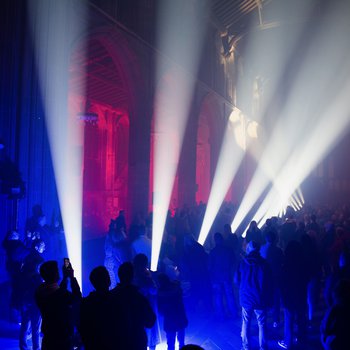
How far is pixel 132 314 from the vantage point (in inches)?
112

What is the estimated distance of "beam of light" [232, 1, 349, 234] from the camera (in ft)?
75.6

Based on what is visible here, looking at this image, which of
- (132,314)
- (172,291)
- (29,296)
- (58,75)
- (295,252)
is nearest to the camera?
(132,314)

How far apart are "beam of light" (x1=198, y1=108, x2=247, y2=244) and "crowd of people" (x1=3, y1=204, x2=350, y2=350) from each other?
8.06 metres

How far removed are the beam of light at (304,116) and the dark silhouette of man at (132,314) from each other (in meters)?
19.2

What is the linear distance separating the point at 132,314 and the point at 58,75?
5.31 metres

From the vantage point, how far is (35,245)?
465 centimetres

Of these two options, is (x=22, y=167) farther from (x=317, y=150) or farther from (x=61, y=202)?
(x=317, y=150)

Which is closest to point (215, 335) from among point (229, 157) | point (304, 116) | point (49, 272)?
point (49, 272)

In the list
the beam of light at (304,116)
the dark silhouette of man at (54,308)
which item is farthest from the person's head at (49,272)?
the beam of light at (304,116)

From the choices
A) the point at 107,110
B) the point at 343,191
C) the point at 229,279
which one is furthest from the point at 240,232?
the point at 343,191

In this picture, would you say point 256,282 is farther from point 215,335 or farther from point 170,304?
point 215,335

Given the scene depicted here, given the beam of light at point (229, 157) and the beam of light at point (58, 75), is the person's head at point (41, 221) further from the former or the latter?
the beam of light at point (229, 157)

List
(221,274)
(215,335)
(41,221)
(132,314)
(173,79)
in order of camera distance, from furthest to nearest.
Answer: (173,79) < (41,221) < (221,274) < (215,335) < (132,314)

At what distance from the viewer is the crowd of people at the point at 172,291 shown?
2.78 m
